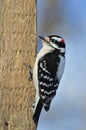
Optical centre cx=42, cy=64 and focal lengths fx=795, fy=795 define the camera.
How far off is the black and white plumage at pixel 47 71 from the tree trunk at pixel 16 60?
0.07 meters

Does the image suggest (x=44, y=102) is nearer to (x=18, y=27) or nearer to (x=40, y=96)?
(x=40, y=96)

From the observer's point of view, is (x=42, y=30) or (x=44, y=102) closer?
(x=44, y=102)

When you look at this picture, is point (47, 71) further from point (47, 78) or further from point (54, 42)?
point (54, 42)

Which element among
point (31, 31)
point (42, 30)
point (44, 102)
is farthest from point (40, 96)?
point (42, 30)

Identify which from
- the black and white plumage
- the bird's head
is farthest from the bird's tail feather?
the bird's head

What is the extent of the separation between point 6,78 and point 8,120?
0.37 m

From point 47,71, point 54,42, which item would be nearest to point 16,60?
point 47,71

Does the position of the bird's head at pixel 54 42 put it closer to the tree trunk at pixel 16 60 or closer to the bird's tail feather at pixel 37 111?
the tree trunk at pixel 16 60

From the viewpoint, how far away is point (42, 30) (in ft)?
32.7

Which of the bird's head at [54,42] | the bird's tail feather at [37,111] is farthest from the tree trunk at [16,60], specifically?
the bird's head at [54,42]

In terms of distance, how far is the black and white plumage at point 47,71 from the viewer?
691cm

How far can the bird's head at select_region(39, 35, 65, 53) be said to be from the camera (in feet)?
23.7

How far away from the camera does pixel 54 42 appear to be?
725 cm

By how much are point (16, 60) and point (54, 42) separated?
481 millimetres
